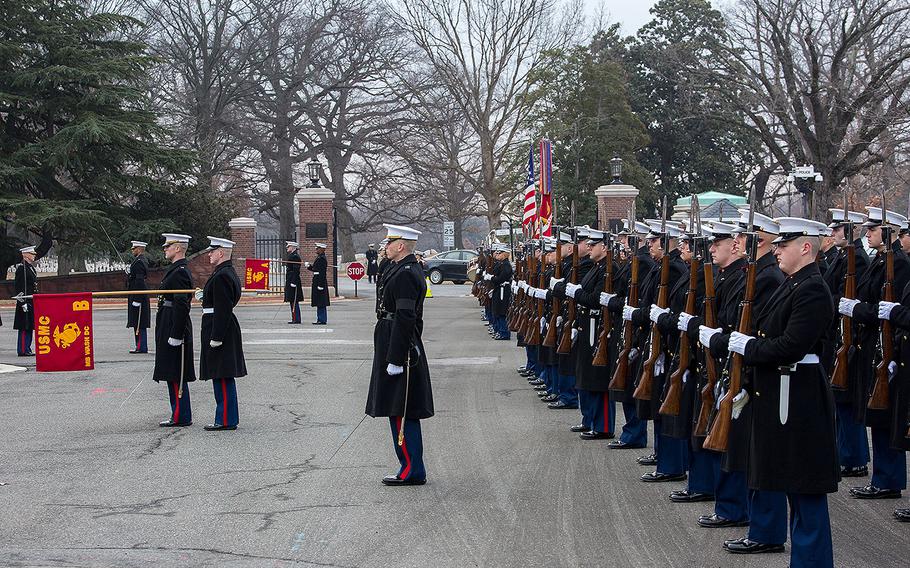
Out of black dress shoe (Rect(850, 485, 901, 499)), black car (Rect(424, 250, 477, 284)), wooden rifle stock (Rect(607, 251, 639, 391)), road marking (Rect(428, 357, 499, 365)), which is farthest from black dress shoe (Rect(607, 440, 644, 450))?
black car (Rect(424, 250, 477, 284))

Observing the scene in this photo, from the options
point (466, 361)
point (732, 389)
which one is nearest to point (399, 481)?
point (732, 389)

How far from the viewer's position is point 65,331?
10.9 m

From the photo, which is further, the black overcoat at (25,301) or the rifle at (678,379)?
the black overcoat at (25,301)

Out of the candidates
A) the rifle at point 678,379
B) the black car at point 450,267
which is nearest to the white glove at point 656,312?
the rifle at point 678,379

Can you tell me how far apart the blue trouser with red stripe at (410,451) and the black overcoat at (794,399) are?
9.82ft

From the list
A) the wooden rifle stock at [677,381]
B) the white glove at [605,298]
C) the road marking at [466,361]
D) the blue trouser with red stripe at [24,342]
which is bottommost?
the road marking at [466,361]

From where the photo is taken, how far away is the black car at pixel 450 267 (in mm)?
47375

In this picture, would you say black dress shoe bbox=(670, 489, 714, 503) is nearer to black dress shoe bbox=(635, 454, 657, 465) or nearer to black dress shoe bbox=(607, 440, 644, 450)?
black dress shoe bbox=(635, 454, 657, 465)

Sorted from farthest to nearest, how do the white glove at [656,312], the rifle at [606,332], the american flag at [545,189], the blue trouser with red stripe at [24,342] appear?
the american flag at [545,189] < the blue trouser with red stripe at [24,342] < the rifle at [606,332] < the white glove at [656,312]

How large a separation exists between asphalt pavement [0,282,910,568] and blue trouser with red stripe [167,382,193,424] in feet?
0.69

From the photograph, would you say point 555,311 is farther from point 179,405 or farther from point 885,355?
point 885,355

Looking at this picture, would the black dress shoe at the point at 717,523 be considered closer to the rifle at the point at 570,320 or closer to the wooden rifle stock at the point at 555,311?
the rifle at the point at 570,320

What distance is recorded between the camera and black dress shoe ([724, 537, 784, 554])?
6434mm

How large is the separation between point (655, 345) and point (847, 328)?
1486 mm
